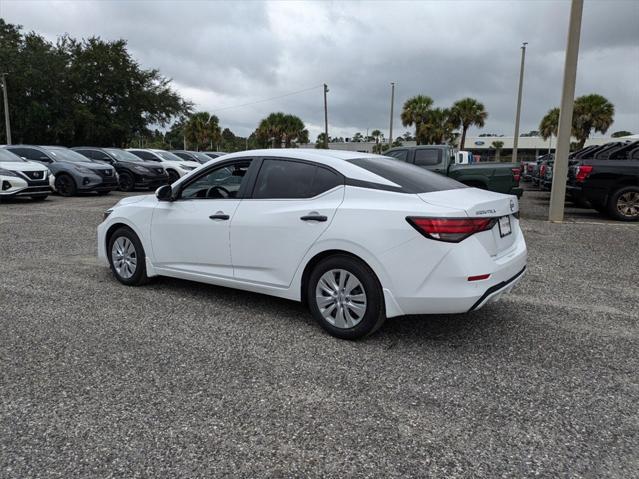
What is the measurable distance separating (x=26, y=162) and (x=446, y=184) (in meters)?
13.6

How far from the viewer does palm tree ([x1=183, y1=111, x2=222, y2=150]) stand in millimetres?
59656

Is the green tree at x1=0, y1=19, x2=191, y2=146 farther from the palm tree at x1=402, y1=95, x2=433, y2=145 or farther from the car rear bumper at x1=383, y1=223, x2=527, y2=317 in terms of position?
the car rear bumper at x1=383, y1=223, x2=527, y2=317

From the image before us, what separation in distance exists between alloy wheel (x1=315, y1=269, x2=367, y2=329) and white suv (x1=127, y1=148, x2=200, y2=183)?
15.9 meters

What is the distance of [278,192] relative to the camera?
430 cm

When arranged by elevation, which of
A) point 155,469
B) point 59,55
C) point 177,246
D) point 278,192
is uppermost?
point 59,55

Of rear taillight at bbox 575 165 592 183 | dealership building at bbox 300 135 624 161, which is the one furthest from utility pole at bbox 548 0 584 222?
dealership building at bbox 300 135 624 161

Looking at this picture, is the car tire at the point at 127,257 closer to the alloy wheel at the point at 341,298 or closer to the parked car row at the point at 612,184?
the alloy wheel at the point at 341,298

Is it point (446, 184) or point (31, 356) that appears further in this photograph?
point (446, 184)

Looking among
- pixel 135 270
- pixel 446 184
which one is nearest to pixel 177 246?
pixel 135 270

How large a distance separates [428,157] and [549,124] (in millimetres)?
36354

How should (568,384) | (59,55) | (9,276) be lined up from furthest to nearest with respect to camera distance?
(59,55) → (9,276) → (568,384)

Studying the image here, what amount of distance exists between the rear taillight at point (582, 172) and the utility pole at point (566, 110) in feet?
0.86

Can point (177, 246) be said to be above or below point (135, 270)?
above

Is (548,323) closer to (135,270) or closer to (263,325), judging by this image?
(263,325)
